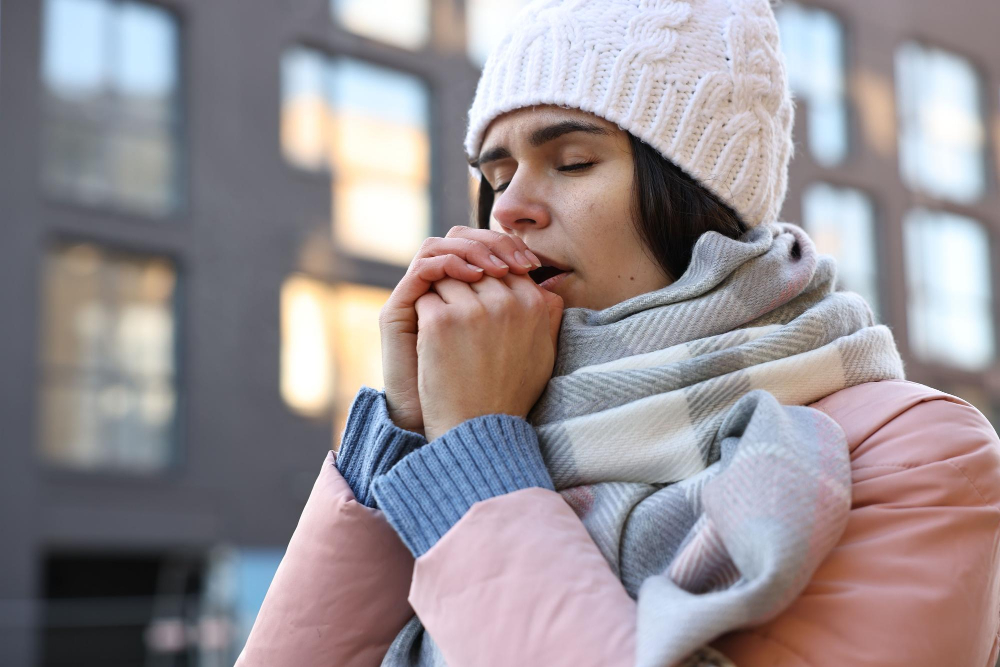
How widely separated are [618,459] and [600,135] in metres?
0.51

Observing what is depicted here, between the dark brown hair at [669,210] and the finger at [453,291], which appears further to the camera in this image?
the dark brown hair at [669,210]

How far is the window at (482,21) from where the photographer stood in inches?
690

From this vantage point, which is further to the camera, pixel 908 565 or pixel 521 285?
pixel 521 285

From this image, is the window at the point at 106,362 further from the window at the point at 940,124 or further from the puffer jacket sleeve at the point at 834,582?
the puffer jacket sleeve at the point at 834,582

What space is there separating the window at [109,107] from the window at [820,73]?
33.0 ft

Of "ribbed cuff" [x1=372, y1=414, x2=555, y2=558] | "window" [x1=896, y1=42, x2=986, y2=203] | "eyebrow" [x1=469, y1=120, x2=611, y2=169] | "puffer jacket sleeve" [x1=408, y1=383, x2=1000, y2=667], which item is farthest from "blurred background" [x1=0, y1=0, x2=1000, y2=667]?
"puffer jacket sleeve" [x1=408, y1=383, x2=1000, y2=667]

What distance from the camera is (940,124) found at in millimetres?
21453

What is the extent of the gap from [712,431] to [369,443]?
17.7 inches

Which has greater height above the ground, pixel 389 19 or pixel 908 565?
pixel 389 19

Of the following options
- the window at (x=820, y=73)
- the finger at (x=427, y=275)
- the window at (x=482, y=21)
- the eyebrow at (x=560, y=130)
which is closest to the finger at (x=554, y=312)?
the finger at (x=427, y=275)

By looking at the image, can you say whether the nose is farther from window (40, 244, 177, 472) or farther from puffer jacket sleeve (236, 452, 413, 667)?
window (40, 244, 177, 472)

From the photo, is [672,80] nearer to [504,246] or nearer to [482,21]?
[504,246]

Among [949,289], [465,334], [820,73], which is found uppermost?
[820,73]

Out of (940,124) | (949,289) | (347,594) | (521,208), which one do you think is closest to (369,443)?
(347,594)
